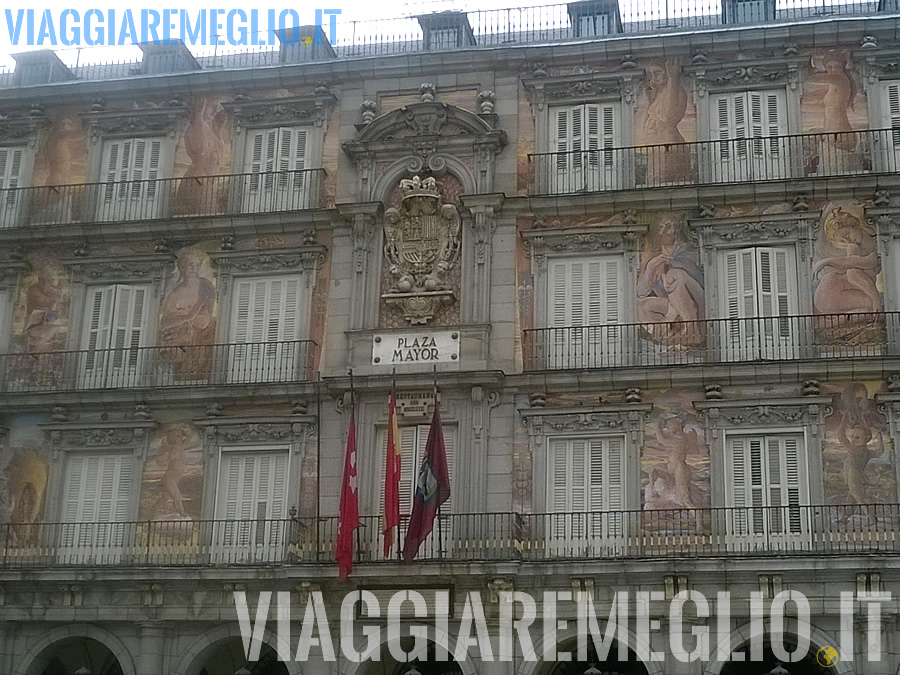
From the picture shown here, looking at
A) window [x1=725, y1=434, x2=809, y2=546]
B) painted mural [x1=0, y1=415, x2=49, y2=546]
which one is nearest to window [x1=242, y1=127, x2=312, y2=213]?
painted mural [x1=0, y1=415, x2=49, y2=546]

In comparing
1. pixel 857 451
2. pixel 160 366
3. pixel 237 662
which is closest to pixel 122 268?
pixel 160 366

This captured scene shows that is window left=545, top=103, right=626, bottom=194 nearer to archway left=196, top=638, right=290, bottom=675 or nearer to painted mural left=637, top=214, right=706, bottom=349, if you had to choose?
painted mural left=637, top=214, right=706, bottom=349

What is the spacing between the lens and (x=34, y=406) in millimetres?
26000

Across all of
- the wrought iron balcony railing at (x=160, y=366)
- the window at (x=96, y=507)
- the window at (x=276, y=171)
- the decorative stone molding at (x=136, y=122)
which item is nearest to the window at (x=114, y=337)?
the wrought iron balcony railing at (x=160, y=366)

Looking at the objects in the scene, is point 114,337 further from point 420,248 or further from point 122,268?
point 420,248

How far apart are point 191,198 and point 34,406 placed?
5169 mm

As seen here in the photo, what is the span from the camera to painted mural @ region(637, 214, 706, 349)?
79.8 feet

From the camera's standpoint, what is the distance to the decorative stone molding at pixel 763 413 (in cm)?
2328

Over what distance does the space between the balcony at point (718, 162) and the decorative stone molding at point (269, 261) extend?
4.42 m

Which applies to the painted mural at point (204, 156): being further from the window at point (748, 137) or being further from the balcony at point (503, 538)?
the window at point (748, 137)

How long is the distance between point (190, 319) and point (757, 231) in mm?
10979

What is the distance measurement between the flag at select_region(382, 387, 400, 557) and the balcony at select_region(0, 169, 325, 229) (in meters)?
5.56

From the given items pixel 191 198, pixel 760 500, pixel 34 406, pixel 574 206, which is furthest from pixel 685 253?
pixel 34 406

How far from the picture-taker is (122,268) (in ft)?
88.2
